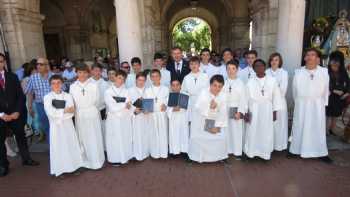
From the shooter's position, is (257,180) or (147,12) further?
(147,12)

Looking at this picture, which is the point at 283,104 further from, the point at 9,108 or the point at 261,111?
the point at 9,108

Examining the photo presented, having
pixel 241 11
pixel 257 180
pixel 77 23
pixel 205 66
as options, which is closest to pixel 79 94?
pixel 205 66

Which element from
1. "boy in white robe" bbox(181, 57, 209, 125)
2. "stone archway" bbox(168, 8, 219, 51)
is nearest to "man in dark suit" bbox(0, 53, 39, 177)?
"boy in white robe" bbox(181, 57, 209, 125)

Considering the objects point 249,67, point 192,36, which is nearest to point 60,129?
point 249,67

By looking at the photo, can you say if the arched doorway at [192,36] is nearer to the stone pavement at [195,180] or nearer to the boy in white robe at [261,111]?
the boy in white robe at [261,111]

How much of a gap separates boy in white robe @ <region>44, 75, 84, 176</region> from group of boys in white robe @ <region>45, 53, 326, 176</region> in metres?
0.01

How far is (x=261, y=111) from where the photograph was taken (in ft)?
13.4

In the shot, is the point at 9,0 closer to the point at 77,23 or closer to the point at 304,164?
the point at 77,23

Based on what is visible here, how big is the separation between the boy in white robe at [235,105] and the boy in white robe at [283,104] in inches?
25.2

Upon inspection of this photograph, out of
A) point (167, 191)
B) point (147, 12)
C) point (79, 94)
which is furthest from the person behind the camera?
point (147, 12)

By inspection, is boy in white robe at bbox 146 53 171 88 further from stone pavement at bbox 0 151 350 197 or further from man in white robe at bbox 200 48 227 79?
stone pavement at bbox 0 151 350 197

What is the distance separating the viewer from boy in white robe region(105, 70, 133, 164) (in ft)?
13.6

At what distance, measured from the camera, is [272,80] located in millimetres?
3979

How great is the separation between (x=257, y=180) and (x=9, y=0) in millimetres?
7273
